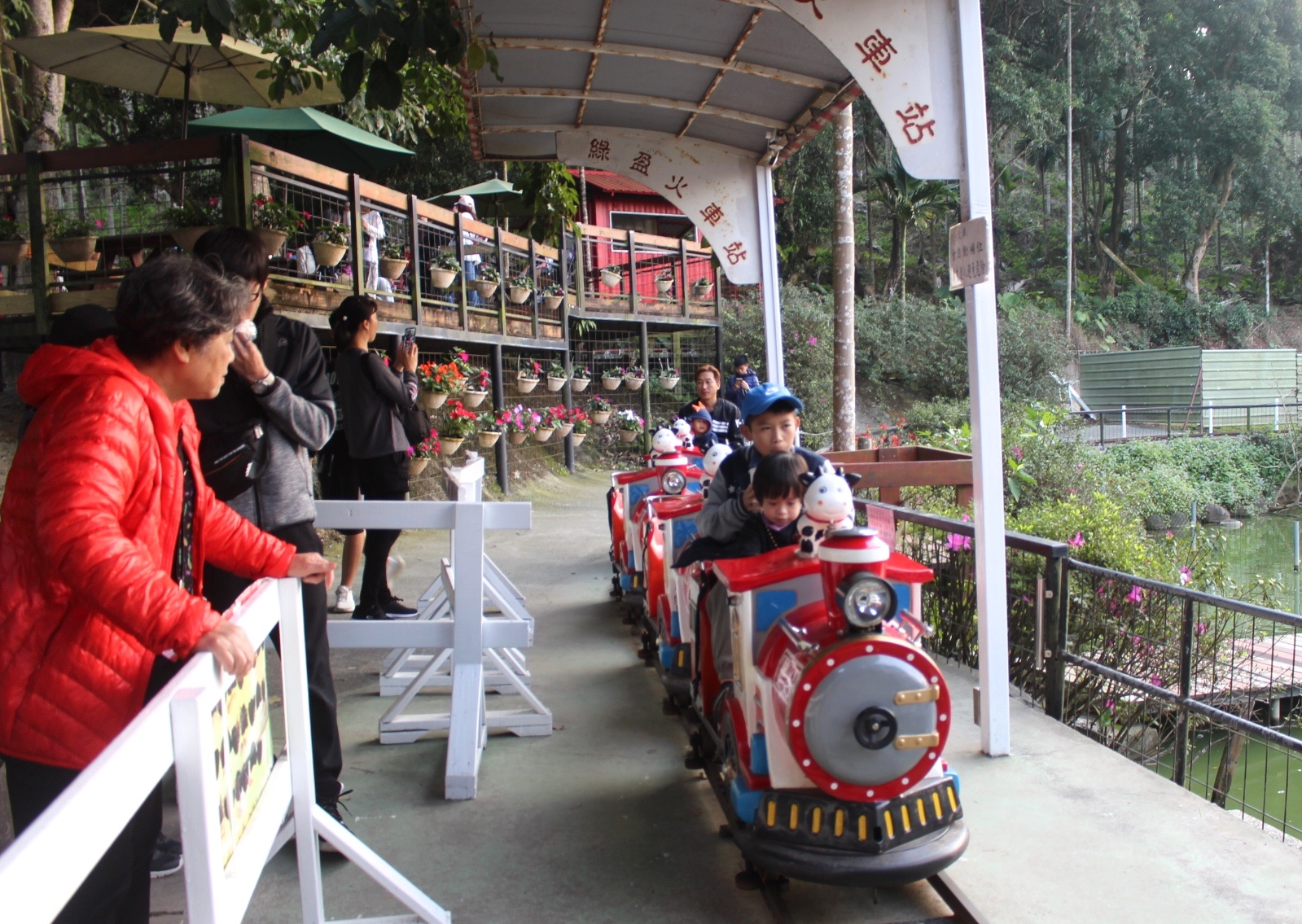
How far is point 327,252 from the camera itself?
803 cm

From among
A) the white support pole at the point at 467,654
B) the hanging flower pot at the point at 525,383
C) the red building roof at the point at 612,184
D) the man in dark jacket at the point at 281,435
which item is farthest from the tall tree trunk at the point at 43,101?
the red building roof at the point at 612,184

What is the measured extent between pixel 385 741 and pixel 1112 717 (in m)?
3.80

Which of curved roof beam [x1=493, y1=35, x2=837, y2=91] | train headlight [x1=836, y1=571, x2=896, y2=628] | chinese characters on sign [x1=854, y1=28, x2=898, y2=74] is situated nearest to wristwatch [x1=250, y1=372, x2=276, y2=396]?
train headlight [x1=836, y1=571, x2=896, y2=628]

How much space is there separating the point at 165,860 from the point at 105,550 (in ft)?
6.48

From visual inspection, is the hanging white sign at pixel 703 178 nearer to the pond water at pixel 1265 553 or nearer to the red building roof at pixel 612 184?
the pond water at pixel 1265 553

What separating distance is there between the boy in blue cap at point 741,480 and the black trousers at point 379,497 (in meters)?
2.44

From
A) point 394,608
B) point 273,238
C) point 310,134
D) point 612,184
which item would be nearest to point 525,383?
point 310,134

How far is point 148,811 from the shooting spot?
1.96 meters

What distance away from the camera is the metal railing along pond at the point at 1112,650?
4.48 m

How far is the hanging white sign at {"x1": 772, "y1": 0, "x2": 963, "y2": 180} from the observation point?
402cm

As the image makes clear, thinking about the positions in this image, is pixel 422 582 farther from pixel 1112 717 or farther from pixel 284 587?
pixel 284 587

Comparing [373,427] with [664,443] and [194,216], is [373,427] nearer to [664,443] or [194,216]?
[664,443]

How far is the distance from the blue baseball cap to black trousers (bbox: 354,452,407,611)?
2.59m

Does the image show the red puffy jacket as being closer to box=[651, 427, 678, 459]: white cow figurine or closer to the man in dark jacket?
the man in dark jacket
